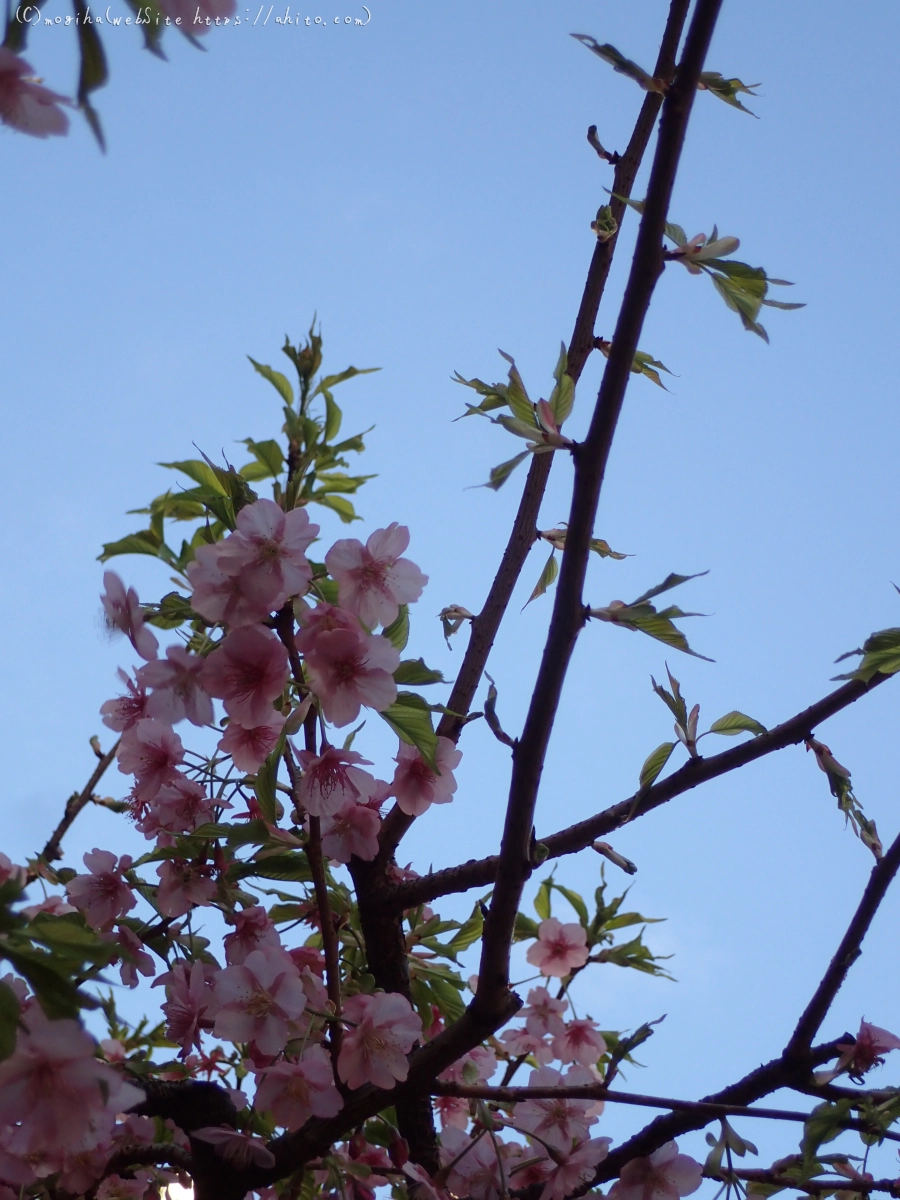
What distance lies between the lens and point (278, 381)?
5.77 feet

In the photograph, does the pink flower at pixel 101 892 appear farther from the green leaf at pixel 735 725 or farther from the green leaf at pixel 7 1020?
the green leaf at pixel 735 725

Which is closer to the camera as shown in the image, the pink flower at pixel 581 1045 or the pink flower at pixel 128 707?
the pink flower at pixel 128 707

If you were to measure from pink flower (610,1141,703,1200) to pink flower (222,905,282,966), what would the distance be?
0.61 meters

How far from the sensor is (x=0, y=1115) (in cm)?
100

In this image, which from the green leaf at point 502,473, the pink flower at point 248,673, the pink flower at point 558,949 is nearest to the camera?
the green leaf at point 502,473

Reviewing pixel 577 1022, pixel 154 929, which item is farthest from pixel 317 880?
pixel 577 1022

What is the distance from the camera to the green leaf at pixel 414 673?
4.54 feet

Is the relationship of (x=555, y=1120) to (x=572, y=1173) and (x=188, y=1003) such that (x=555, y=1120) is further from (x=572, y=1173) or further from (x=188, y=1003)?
(x=188, y=1003)

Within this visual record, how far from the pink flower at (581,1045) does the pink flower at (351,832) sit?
788 millimetres

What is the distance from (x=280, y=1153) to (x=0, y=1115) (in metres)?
0.48

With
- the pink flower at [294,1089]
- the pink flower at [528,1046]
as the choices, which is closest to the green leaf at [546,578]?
the pink flower at [294,1089]

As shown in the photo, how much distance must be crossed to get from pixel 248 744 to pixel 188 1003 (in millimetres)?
501

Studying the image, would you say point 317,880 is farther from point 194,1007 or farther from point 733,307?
point 733,307

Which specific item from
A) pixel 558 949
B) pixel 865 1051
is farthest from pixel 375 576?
pixel 558 949
